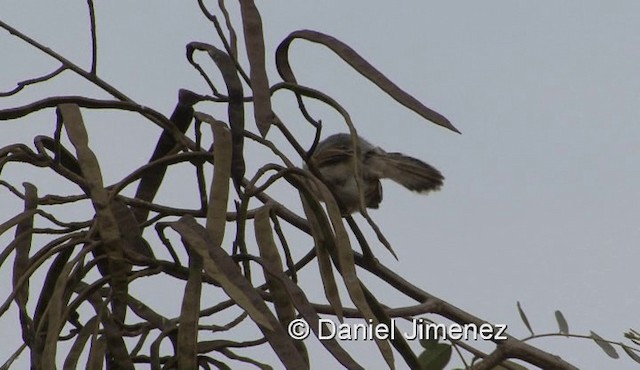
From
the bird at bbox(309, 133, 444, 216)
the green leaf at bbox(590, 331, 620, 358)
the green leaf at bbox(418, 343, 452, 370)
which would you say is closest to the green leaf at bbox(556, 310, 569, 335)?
the green leaf at bbox(590, 331, 620, 358)

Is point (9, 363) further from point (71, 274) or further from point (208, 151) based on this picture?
point (208, 151)

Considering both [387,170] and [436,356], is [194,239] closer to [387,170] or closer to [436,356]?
[436,356]

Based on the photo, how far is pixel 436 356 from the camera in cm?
185

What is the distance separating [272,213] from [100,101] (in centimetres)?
27

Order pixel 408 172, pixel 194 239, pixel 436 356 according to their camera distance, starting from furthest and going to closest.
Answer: pixel 408 172, pixel 436 356, pixel 194 239

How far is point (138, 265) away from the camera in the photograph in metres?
1.35

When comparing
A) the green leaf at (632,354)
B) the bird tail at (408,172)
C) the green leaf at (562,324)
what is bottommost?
the green leaf at (632,354)

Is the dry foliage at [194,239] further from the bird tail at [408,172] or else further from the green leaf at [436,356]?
the bird tail at [408,172]

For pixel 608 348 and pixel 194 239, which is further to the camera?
pixel 608 348

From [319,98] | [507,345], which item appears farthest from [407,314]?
[319,98]

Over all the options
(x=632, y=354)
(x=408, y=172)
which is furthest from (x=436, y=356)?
(x=408, y=172)

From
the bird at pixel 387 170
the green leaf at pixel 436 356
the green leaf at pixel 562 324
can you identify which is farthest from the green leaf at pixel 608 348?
the bird at pixel 387 170

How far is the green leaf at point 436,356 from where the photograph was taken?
184 centimetres

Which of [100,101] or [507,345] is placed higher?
[100,101]
